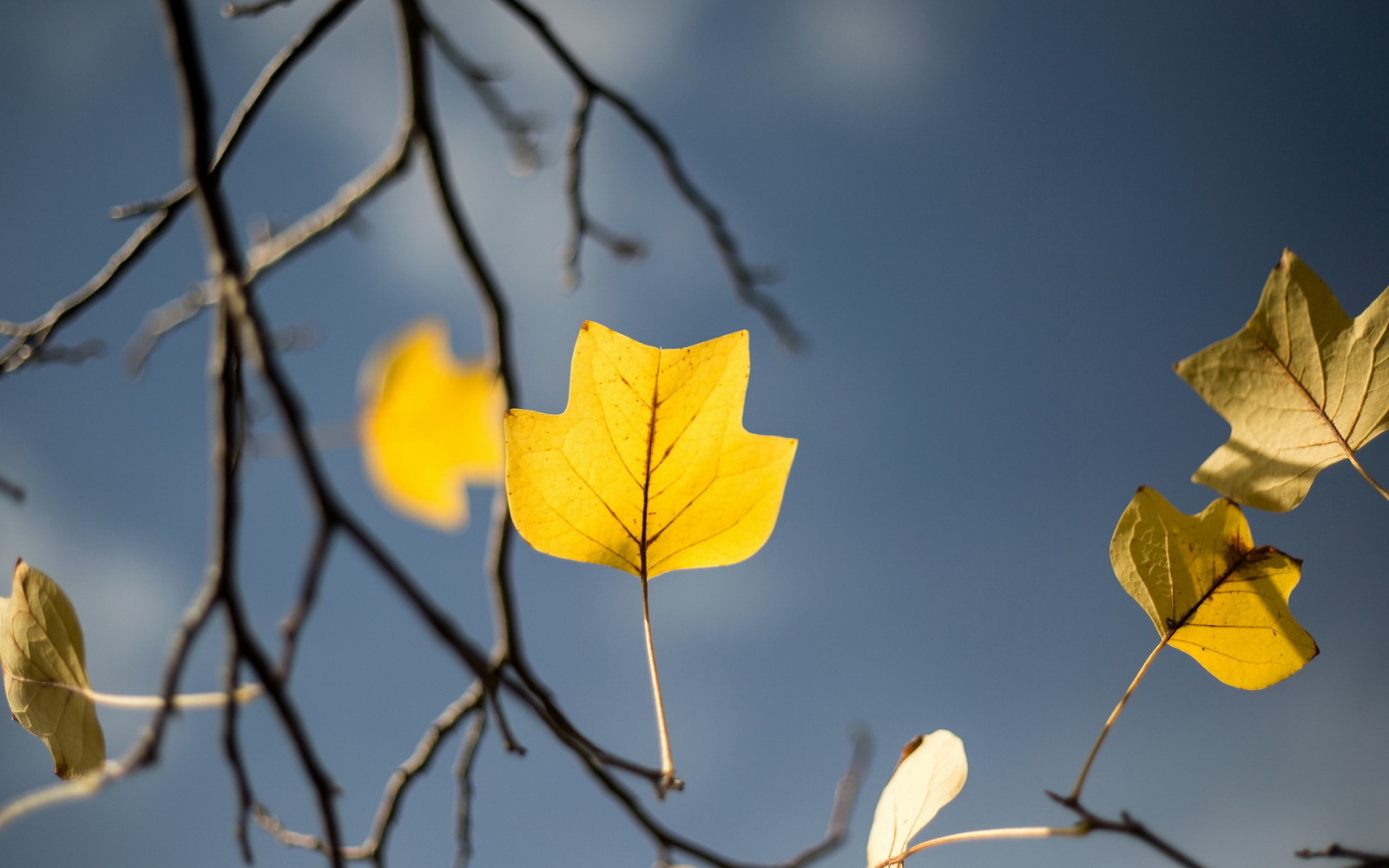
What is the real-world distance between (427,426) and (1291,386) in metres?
0.56

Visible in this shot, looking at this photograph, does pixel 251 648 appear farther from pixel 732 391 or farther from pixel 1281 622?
pixel 1281 622

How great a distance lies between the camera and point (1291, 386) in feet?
1.69

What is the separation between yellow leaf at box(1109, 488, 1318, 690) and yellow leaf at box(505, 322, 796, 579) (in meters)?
0.24

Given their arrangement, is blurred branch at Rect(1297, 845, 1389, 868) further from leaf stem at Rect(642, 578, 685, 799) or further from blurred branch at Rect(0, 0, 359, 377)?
blurred branch at Rect(0, 0, 359, 377)

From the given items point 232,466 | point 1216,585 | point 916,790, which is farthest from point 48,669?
point 1216,585

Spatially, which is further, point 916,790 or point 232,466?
point 916,790

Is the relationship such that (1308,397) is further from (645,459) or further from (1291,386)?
(645,459)

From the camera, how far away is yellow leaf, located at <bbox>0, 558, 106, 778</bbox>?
489 mm

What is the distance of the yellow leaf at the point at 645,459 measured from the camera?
Result: 492 mm

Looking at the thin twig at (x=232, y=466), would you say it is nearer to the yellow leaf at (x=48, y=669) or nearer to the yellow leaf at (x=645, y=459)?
the yellow leaf at (x=645, y=459)

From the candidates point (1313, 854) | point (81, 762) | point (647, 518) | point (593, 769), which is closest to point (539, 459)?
point (647, 518)

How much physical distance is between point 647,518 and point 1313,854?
0.42 meters

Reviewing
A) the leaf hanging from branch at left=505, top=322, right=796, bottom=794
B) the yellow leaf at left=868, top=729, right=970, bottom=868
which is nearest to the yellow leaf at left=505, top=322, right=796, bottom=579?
the leaf hanging from branch at left=505, top=322, right=796, bottom=794

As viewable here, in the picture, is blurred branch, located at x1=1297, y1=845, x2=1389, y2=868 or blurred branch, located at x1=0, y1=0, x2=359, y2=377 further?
blurred branch, located at x1=0, y1=0, x2=359, y2=377
